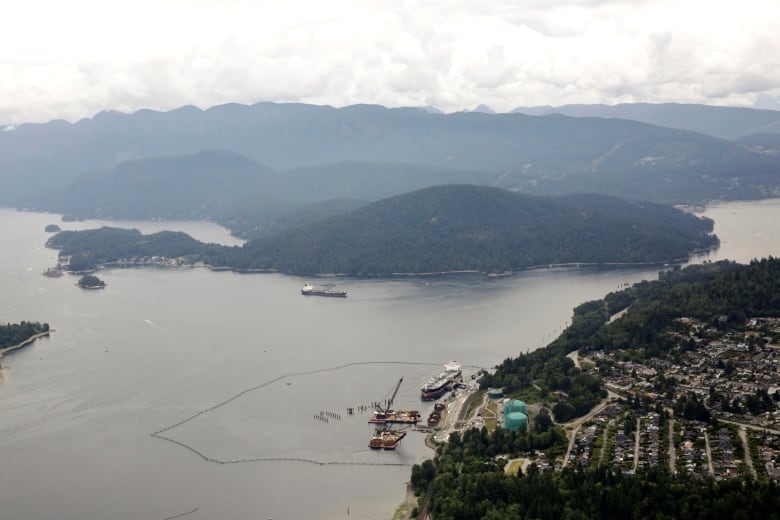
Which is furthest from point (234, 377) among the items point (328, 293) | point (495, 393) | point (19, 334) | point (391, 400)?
point (328, 293)

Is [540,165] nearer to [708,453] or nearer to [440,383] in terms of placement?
[440,383]

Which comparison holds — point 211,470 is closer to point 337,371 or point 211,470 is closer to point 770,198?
point 337,371

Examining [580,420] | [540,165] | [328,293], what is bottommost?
[580,420]

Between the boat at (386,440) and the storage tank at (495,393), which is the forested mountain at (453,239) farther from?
the boat at (386,440)

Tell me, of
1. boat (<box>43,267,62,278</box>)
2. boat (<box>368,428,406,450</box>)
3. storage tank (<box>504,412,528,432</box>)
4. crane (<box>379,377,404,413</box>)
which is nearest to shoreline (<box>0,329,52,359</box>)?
crane (<box>379,377,404,413</box>)

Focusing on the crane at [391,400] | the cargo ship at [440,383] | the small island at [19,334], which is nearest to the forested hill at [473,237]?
the small island at [19,334]
